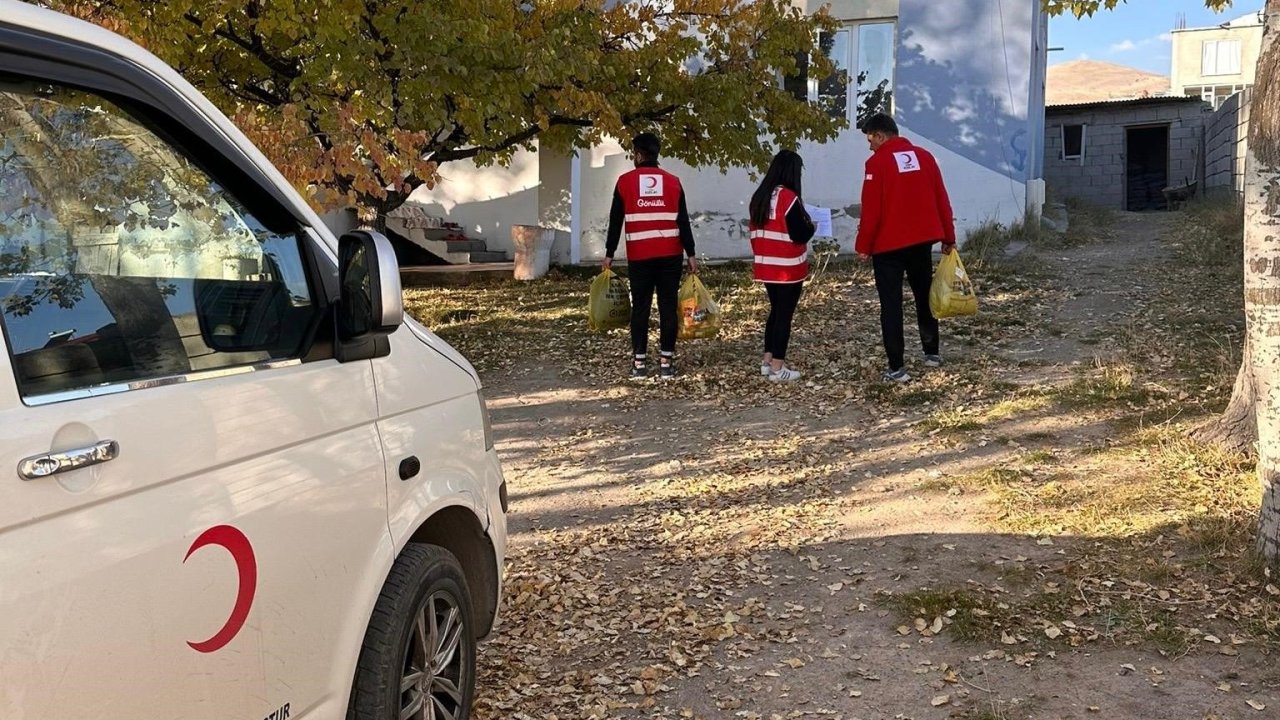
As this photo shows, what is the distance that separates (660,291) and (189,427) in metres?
6.33

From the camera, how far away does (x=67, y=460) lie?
5.56 feet

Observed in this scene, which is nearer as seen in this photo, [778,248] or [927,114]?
[778,248]

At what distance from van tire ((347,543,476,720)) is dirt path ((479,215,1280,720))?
573mm

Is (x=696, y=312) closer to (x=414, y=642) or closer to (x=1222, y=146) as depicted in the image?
(x=414, y=642)

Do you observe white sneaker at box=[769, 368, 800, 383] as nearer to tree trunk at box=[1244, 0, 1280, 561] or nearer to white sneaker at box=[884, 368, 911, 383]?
white sneaker at box=[884, 368, 911, 383]

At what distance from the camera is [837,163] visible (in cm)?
1497

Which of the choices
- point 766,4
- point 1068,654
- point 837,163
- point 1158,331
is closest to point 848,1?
point 837,163

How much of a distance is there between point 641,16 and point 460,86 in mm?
3105

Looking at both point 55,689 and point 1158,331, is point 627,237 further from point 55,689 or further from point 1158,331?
point 55,689

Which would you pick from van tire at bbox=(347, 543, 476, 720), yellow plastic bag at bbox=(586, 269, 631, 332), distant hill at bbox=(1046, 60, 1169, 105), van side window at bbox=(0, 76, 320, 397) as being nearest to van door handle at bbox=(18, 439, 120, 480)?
van side window at bbox=(0, 76, 320, 397)

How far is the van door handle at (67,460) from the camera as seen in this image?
1.64m

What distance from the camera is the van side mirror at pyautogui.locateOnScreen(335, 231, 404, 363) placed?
2455 millimetres

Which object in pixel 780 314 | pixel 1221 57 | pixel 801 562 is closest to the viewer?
pixel 801 562

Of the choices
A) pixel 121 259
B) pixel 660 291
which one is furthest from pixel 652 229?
pixel 121 259
